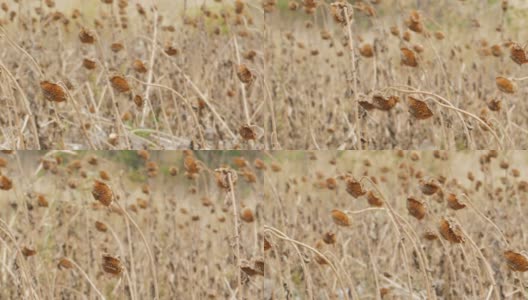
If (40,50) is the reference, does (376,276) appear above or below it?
below

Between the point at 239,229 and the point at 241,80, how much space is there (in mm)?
444

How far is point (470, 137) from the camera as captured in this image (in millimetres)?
2447

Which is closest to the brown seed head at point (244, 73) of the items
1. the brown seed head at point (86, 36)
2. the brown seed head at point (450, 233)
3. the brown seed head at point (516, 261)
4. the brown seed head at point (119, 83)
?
the brown seed head at point (119, 83)

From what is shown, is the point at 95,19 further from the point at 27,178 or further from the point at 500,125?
the point at 500,125

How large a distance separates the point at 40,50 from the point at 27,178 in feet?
1.27

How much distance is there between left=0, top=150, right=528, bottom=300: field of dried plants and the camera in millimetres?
2381

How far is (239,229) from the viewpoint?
237cm

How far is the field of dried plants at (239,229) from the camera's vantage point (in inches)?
93.7

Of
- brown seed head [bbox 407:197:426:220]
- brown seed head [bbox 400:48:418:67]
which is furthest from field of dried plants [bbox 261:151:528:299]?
brown seed head [bbox 400:48:418:67]

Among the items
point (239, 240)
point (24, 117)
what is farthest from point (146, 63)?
point (239, 240)

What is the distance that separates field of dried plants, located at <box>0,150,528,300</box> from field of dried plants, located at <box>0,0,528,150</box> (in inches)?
2.7

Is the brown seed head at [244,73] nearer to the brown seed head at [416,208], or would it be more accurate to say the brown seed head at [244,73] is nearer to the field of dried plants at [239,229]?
the field of dried plants at [239,229]

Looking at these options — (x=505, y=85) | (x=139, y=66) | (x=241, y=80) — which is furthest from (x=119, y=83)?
(x=505, y=85)

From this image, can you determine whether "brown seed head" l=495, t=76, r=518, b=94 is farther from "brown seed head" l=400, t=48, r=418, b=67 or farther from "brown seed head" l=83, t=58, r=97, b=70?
"brown seed head" l=83, t=58, r=97, b=70
